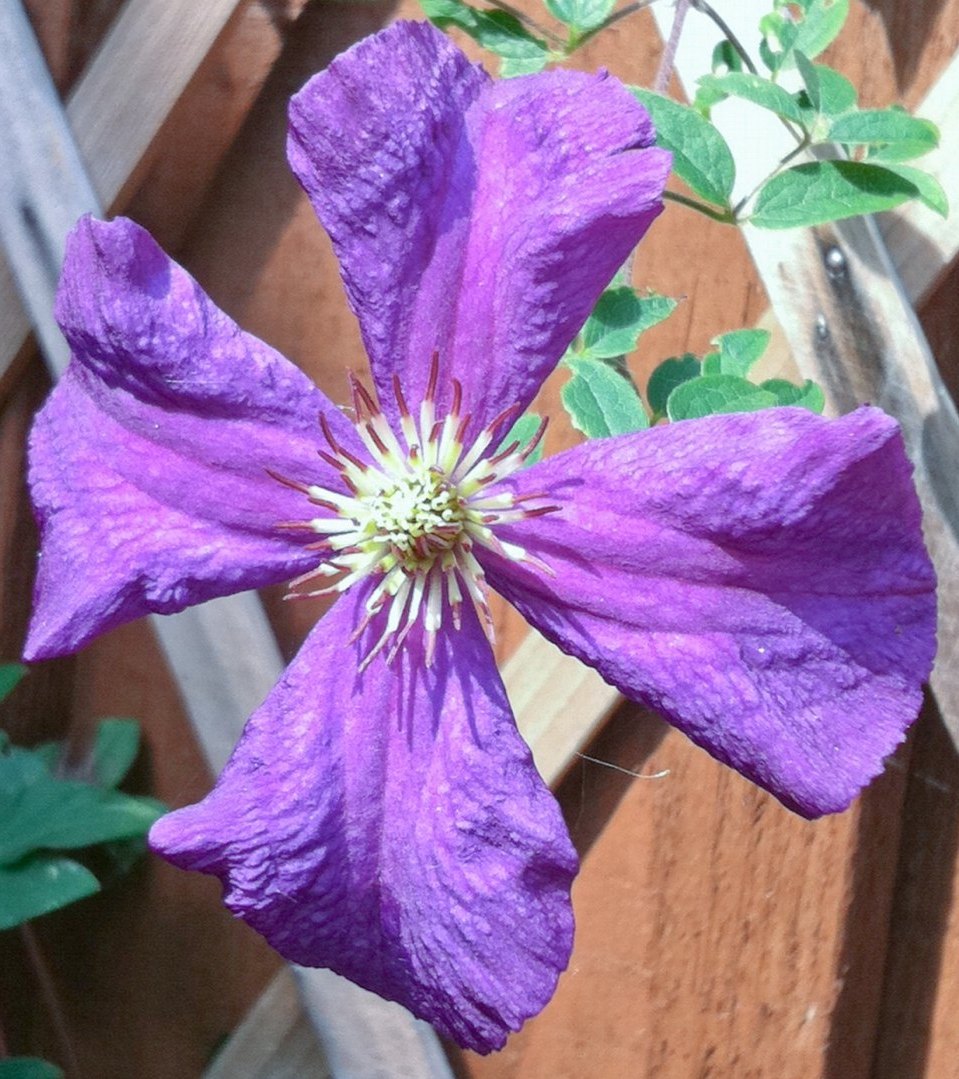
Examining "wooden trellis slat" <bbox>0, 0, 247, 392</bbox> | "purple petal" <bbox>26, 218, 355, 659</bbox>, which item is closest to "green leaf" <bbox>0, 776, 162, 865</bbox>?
"wooden trellis slat" <bbox>0, 0, 247, 392</bbox>

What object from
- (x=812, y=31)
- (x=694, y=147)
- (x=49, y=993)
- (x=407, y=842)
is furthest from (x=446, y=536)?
(x=49, y=993)

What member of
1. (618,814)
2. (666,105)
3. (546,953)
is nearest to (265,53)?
(666,105)

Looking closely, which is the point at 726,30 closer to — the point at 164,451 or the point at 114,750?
the point at 164,451

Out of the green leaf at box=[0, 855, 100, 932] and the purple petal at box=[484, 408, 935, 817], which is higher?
the purple petal at box=[484, 408, 935, 817]

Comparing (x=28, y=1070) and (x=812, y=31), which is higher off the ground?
(x=812, y=31)

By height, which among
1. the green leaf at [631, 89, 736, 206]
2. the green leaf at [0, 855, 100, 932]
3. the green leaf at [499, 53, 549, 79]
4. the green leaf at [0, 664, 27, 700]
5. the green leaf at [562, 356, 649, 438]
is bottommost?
the green leaf at [0, 855, 100, 932]

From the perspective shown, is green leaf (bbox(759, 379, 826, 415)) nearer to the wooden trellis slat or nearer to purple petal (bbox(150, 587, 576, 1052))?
purple petal (bbox(150, 587, 576, 1052))

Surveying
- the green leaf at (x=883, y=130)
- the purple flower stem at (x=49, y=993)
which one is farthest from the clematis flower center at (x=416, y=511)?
the purple flower stem at (x=49, y=993)
